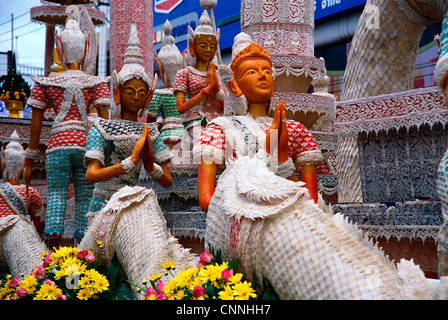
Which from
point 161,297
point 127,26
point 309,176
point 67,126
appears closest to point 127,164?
point 309,176

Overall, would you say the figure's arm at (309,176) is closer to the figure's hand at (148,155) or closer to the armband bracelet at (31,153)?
the figure's hand at (148,155)

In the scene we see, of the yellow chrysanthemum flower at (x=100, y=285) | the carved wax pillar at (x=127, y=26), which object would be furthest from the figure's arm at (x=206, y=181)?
the carved wax pillar at (x=127, y=26)

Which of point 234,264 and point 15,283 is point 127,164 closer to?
point 15,283

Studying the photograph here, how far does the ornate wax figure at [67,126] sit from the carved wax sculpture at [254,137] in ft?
6.70

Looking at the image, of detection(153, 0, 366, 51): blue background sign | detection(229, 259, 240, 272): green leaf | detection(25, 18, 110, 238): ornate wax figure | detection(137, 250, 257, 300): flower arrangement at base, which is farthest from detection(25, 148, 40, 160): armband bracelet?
detection(153, 0, 366, 51): blue background sign

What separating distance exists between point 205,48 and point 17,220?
2.37m

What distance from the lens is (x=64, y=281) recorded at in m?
3.23

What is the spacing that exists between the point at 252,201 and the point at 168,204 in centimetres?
241

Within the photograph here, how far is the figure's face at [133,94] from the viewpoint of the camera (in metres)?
4.34

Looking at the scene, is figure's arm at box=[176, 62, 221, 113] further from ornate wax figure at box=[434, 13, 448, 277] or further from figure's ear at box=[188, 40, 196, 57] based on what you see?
ornate wax figure at box=[434, 13, 448, 277]

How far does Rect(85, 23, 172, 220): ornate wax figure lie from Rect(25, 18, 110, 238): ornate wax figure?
85cm

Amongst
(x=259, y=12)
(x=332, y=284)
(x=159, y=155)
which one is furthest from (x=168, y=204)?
(x=332, y=284)

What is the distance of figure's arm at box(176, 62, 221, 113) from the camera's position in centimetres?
460

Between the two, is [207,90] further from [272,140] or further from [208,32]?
[272,140]
